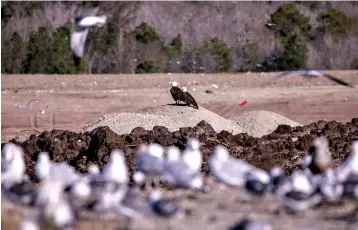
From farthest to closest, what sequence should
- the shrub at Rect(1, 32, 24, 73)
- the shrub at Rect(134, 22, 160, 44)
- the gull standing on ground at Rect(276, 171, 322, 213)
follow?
the shrub at Rect(134, 22, 160, 44)
the shrub at Rect(1, 32, 24, 73)
the gull standing on ground at Rect(276, 171, 322, 213)

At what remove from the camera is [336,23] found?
41219 mm

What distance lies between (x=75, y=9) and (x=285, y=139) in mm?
30347

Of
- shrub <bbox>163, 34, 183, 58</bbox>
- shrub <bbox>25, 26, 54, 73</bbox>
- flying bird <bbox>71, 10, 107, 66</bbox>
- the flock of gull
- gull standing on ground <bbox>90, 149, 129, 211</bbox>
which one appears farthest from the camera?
shrub <bbox>163, 34, 183, 58</bbox>

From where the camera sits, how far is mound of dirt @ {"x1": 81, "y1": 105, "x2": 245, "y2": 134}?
16562mm

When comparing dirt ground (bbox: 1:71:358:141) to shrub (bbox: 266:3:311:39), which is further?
shrub (bbox: 266:3:311:39)

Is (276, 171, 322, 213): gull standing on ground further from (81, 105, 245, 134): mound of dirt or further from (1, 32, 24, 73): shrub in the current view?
(1, 32, 24, 73): shrub

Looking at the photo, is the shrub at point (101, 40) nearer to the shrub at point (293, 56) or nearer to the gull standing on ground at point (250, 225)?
the shrub at point (293, 56)

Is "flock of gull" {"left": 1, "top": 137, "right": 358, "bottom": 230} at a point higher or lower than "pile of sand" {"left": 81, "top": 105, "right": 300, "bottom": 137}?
higher

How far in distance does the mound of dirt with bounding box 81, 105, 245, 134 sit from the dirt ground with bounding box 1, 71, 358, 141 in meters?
3.98

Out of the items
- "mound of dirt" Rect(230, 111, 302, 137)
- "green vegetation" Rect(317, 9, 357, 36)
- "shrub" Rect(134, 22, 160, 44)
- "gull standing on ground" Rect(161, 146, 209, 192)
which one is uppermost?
"gull standing on ground" Rect(161, 146, 209, 192)

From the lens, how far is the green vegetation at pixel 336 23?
131ft

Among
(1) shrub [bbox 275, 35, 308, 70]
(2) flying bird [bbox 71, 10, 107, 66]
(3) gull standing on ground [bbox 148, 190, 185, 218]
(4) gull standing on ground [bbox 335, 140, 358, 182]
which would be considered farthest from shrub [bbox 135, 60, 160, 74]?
(3) gull standing on ground [bbox 148, 190, 185, 218]

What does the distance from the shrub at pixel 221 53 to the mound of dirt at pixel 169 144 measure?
19.8 meters

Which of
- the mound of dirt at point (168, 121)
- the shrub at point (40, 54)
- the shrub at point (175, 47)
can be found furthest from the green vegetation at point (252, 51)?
the mound of dirt at point (168, 121)
